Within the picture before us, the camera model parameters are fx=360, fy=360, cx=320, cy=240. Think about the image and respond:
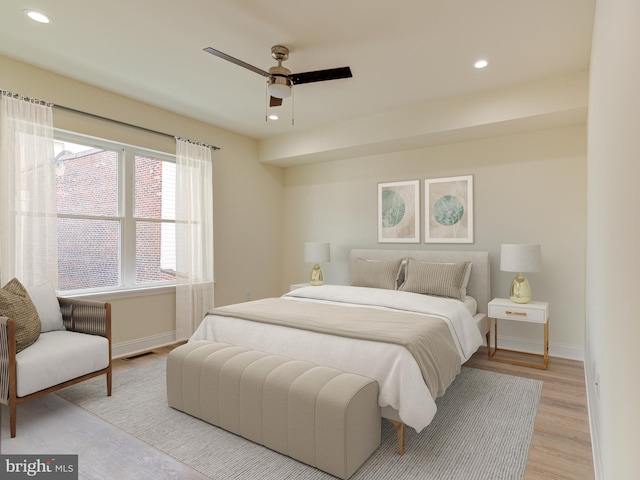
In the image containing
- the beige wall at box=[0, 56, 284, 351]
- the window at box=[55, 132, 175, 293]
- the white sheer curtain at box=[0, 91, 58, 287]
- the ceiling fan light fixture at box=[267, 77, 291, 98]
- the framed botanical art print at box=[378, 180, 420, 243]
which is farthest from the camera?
the framed botanical art print at box=[378, 180, 420, 243]

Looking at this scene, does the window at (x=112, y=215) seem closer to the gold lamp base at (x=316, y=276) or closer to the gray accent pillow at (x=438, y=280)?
the gold lamp base at (x=316, y=276)

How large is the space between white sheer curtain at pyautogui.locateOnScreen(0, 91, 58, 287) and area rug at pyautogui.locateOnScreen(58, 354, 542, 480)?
114cm

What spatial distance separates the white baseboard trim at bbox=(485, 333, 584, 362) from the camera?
12.5ft

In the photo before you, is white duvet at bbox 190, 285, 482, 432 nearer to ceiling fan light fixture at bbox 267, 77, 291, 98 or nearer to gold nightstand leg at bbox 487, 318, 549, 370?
gold nightstand leg at bbox 487, 318, 549, 370

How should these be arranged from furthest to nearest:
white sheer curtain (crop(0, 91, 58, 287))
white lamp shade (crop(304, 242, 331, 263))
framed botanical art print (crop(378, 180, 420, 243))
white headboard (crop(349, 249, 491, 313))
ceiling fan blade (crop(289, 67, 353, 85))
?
1. white lamp shade (crop(304, 242, 331, 263))
2. framed botanical art print (crop(378, 180, 420, 243))
3. white headboard (crop(349, 249, 491, 313))
4. white sheer curtain (crop(0, 91, 58, 287))
5. ceiling fan blade (crop(289, 67, 353, 85))

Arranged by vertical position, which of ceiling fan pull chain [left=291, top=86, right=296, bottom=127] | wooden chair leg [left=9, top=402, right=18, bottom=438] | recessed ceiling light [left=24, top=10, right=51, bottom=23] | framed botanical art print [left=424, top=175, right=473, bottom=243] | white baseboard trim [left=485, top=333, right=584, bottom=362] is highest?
recessed ceiling light [left=24, top=10, right=51, bottom=23]

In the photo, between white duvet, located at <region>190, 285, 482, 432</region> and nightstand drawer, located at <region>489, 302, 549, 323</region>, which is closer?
white duvet, located at <region>190, 285, 482, 432</region>

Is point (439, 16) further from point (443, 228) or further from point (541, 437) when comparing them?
point (541, 437)

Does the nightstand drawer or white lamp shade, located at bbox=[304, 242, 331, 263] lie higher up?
white lamp shade, located at bbox=[304, 242, 331, 263]

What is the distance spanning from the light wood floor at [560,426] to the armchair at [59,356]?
298 centimetres

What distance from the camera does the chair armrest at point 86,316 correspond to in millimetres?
2914

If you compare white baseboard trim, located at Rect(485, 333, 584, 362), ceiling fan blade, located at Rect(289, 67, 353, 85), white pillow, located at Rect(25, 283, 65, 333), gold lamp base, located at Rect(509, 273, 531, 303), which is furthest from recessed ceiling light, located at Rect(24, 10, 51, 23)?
white baseboard trim, located at Rect(485, 333, 584, 362)

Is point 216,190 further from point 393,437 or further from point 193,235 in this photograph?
point 393,437

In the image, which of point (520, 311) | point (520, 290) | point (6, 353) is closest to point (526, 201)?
point (520, 290)
